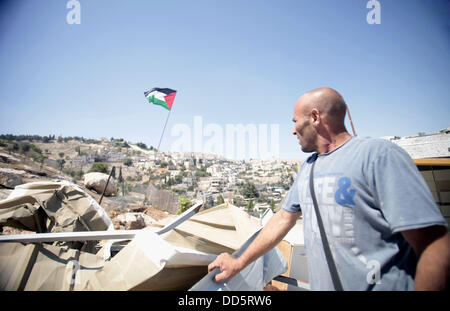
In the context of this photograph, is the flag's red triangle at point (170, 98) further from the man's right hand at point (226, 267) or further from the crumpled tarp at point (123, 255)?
the man's right hand at point (226, 267)

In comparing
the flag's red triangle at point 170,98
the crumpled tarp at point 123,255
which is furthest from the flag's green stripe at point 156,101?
the crumpled tarp at point 123,255

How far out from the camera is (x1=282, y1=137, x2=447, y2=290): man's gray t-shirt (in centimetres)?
90

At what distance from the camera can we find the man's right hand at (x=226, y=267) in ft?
3.82

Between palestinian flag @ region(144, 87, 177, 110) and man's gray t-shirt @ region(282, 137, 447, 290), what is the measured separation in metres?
13.5

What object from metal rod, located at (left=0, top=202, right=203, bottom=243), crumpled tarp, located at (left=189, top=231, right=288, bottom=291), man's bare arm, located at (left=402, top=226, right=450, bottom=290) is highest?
man's bare arm, located at (left=402, top=226, right=450, bottom=290)

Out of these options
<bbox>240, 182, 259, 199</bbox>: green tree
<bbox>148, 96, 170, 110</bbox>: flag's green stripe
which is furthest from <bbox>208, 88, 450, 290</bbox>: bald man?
<bbox>240, 182, 259, 199</bbox>: green tree

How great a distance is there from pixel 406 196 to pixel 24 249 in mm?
2094

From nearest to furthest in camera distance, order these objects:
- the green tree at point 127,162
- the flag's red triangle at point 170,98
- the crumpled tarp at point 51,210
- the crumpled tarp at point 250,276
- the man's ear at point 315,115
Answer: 1. the crumpled tarp at point 250,276
2. the man's ear at point 315,115
3. the crumpled tarp at point 51,210
4. the flag's red triangle at point 170,98
5. the green tree at point 127,162

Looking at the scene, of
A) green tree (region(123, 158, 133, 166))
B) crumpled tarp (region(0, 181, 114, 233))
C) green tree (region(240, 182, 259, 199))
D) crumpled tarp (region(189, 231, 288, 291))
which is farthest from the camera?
green tree (region(123, 158, 133, 166))

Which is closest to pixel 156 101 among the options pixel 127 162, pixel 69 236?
pixel 69 236

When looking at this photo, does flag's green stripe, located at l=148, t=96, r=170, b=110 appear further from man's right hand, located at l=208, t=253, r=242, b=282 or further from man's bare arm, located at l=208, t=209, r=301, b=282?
man's right hand, located at l=208, t=253, r=242, b=282
